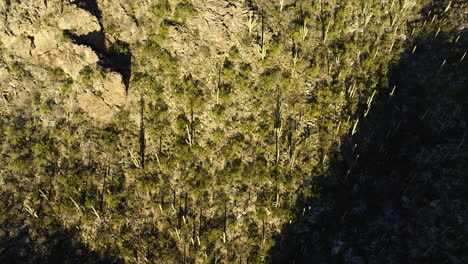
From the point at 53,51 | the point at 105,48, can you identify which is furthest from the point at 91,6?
the point at 53,51

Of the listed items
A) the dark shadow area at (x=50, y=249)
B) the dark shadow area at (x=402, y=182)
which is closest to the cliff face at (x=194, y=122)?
the dark shadow area at (x=50, y=249)

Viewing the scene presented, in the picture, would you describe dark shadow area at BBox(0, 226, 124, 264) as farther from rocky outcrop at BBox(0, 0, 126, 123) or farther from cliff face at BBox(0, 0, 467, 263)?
rocky outcrop at BBox(0, 0, 126, 123)

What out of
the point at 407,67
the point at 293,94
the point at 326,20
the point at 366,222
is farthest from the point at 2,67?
the point at 407,67

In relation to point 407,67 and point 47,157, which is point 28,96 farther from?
point 407,67

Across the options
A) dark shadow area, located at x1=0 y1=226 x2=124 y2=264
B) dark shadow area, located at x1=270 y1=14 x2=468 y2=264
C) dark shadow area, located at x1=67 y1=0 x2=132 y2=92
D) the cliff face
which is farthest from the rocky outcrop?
dark shadow area, located at x1=270 y1=14 x2=468 y2=264

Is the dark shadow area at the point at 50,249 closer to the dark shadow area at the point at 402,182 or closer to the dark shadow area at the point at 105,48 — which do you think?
the dark shadow area at the point at 105,48

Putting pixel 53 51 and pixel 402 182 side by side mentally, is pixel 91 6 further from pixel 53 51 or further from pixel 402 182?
pixel 402 182
